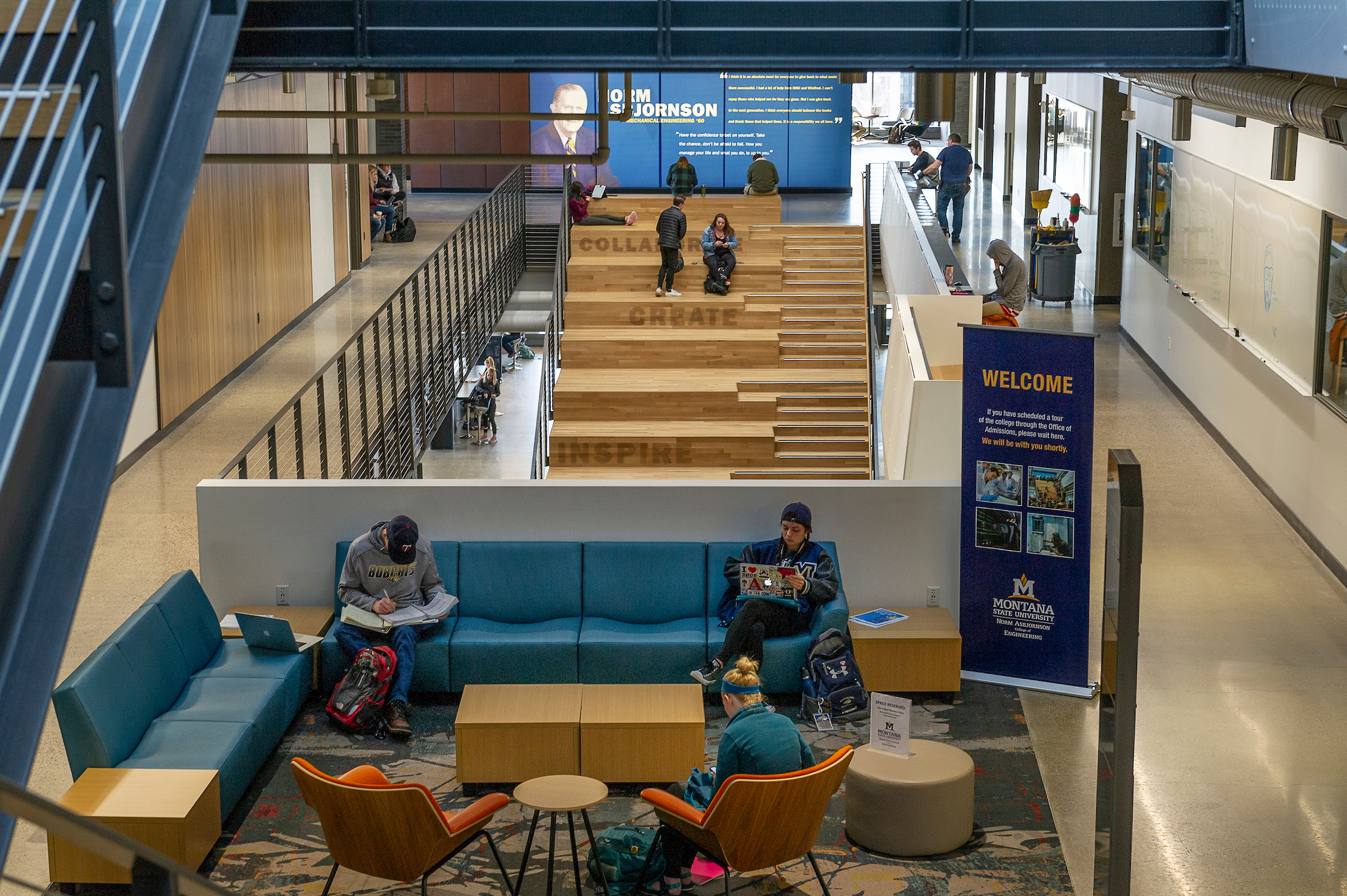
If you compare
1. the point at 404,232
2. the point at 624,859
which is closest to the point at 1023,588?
the point at 624,859

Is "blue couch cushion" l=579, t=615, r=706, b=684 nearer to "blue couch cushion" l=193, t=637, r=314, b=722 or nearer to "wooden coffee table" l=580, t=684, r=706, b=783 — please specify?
"wooden coffee table" l=580, t=684, r=706, b=783

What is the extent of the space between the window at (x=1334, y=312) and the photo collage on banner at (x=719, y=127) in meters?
17.6

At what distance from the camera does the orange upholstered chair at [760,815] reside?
17.1ft

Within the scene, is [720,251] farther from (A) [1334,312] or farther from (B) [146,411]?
(A) [1334,312]

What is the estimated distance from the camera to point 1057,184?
24.9 meters

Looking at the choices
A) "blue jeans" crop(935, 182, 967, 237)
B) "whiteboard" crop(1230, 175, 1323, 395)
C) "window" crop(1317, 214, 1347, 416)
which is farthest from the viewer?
"blue jeans" crop(935, 182, 967, 237)

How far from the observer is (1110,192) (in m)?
20.0

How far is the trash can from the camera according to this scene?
64.1ft

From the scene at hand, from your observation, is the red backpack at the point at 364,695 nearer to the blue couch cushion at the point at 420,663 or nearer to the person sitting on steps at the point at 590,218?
the blue couch cushion at the point at 420,663

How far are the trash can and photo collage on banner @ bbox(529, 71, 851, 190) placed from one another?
816 cm

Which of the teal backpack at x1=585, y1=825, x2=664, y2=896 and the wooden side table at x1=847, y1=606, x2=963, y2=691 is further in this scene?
the wooden side table at x1=847, y1=606, x2=963, y2=691

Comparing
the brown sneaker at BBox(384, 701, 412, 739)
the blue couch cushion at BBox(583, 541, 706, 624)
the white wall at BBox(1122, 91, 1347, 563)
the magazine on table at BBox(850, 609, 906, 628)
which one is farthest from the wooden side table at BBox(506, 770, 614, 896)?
the white wall at BBox(1122, 91, 1347, 563)

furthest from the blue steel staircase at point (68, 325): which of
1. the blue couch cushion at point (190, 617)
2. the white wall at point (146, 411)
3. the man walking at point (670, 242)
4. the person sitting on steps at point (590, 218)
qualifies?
the person sitting on steps at point (590, 218)

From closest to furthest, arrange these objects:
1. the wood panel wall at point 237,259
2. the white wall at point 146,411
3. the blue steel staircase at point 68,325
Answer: the blue steel staircase at point 68,325 → the white wall at point 146,411 → the wood panel wall at point 237,259
